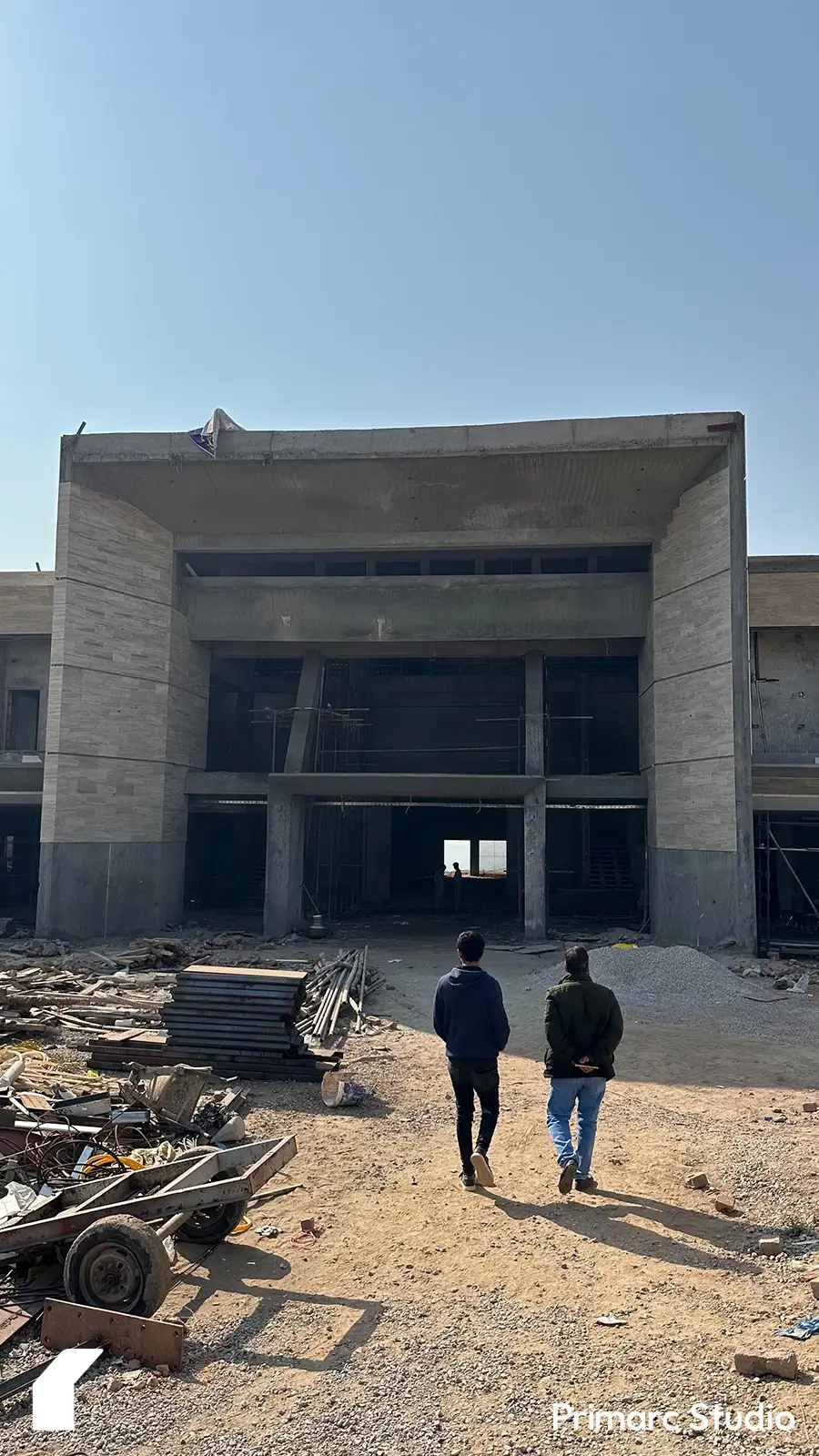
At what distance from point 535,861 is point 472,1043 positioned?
13.5m

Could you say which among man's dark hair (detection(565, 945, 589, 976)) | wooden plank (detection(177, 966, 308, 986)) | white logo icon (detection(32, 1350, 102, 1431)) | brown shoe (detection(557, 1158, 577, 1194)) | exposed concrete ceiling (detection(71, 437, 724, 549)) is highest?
exposed concrete ceiling (detection(71, 437, 724, 549))

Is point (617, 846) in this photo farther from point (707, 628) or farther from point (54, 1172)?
point (54, 1172)

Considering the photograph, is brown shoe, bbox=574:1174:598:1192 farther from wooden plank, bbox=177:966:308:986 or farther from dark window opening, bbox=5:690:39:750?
dark window opening, bbox=5:690:39:750

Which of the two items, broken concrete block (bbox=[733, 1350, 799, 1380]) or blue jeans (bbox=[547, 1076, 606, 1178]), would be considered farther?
blue jeans (bbox=[547, 1076, 606, 1178])

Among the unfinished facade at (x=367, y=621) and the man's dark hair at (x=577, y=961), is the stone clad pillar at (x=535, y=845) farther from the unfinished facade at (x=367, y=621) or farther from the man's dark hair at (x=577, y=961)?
the man's dark hair at (x=577, y=961)

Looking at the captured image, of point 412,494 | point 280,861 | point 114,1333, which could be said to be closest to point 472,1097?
point 114,1333

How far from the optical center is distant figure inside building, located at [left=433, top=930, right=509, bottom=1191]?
6.03 metres

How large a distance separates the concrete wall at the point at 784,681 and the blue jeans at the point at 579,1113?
710 inches

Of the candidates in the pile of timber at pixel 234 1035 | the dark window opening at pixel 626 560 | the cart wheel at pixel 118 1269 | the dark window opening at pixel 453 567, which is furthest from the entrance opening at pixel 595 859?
the cart wheel at pixel 118 1269

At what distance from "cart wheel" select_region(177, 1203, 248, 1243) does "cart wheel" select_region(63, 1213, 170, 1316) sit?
3.13 feet

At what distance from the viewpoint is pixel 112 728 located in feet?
63.7

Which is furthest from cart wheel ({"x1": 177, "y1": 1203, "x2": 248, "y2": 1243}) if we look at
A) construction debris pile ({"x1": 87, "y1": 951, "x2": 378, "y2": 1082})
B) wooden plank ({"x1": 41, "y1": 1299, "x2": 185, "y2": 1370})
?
construction debris pile ({"x1": 87, "y1": 951, "x2": 378, "y2": 1082})

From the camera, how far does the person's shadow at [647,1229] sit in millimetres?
5039

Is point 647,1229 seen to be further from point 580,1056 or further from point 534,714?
point 534,714
